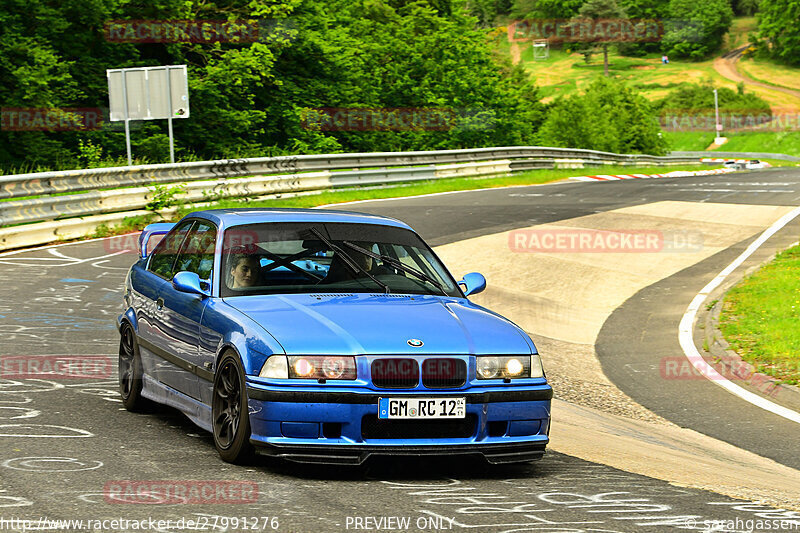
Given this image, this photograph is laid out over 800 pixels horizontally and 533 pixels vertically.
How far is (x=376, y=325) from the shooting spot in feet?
19.0

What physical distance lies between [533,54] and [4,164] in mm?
162493

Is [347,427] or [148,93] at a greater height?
[148,93]

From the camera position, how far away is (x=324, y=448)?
5.51m

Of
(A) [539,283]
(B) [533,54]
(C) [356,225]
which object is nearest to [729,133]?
(B) [533,54]

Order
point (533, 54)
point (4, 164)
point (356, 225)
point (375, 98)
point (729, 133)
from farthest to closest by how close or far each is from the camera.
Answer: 1. point (533, 54)
2. point (729, 133)
3. point (375, 98)
4. point (4, 164)
5. point (356, 225)

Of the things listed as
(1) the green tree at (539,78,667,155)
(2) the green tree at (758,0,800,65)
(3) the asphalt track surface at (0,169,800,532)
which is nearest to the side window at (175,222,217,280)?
(3) the asphalt track surface at (0,169,800,532)

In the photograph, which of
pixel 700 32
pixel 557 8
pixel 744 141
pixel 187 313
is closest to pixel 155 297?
pixel 187 313

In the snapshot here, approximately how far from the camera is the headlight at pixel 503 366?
578 centimetres

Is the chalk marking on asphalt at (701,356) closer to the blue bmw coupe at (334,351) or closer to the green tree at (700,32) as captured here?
the blue bmw coupe at (334,351)

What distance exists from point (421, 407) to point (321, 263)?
1.62 m

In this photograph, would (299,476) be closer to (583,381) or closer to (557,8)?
(583,381)

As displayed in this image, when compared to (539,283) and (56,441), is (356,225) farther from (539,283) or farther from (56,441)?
(539,283)

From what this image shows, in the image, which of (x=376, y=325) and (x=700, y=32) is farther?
(x=700, y=32)

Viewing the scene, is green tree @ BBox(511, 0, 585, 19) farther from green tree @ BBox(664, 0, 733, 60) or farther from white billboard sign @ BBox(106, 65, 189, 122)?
white billboard sign @ BBox(106, 65, 189, 122)
